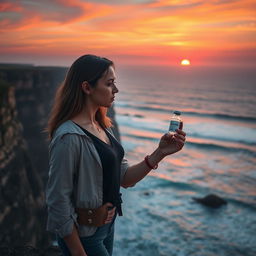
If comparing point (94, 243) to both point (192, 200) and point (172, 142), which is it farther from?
point (192, 200)

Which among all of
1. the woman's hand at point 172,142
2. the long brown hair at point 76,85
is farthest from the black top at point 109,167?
the woman's hand at point 172,142

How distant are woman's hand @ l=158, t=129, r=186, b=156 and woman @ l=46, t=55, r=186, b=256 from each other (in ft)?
0.08

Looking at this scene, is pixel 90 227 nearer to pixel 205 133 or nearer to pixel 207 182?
pixel 207 182

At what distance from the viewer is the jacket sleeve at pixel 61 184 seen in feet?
7.24

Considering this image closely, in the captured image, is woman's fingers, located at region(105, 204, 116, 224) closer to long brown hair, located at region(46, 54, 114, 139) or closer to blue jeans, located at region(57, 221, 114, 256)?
blue jeans, located at region(57, 221, 114, 256)

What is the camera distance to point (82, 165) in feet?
7.59

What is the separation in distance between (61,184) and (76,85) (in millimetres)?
832

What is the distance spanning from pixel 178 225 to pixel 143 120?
45508mm

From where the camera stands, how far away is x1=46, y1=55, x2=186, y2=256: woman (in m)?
2.23

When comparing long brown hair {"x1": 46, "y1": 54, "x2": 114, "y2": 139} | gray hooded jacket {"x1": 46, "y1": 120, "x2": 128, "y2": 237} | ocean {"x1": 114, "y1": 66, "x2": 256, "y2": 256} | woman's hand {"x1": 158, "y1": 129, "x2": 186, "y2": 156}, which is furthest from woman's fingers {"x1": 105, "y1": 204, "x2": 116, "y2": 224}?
ocean {"x1": 114, "y1": 66, "x2": 256, "y2": 256}

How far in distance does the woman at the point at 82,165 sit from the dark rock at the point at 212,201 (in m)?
21.1

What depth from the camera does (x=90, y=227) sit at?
2.50 m

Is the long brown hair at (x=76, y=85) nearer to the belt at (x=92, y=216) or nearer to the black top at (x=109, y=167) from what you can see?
the black top at (x=109, y=167)

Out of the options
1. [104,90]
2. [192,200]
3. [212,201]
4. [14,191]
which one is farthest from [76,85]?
[192,200]
